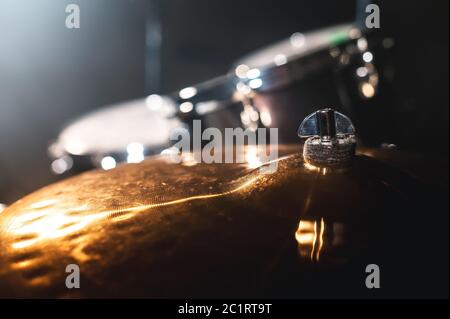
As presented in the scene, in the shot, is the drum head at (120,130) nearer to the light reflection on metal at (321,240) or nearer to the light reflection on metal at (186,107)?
the light reflection on metal at (186,107)

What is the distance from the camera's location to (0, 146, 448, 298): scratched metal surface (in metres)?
0.49

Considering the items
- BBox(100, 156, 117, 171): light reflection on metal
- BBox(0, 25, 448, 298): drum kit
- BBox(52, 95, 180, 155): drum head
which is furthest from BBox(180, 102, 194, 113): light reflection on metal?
BBox(0, 25, 448, 298): drum kit

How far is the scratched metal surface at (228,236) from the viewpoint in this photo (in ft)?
1.60

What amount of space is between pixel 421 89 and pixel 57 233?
1598 mm

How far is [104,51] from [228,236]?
3725mm

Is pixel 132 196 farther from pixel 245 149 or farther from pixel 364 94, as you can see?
pixel 364 94

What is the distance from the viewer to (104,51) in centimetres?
383

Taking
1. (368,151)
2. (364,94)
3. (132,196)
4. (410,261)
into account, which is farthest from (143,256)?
(364,94)

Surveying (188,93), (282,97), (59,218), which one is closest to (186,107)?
(188,93)

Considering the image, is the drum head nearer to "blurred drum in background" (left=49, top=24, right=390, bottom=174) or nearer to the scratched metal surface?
"blurred drum in background" (left=49, top=24, right=390, bottom=174)

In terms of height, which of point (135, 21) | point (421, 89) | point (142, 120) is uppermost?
point (135, 21)

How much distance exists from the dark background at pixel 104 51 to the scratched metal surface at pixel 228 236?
2751 mm
